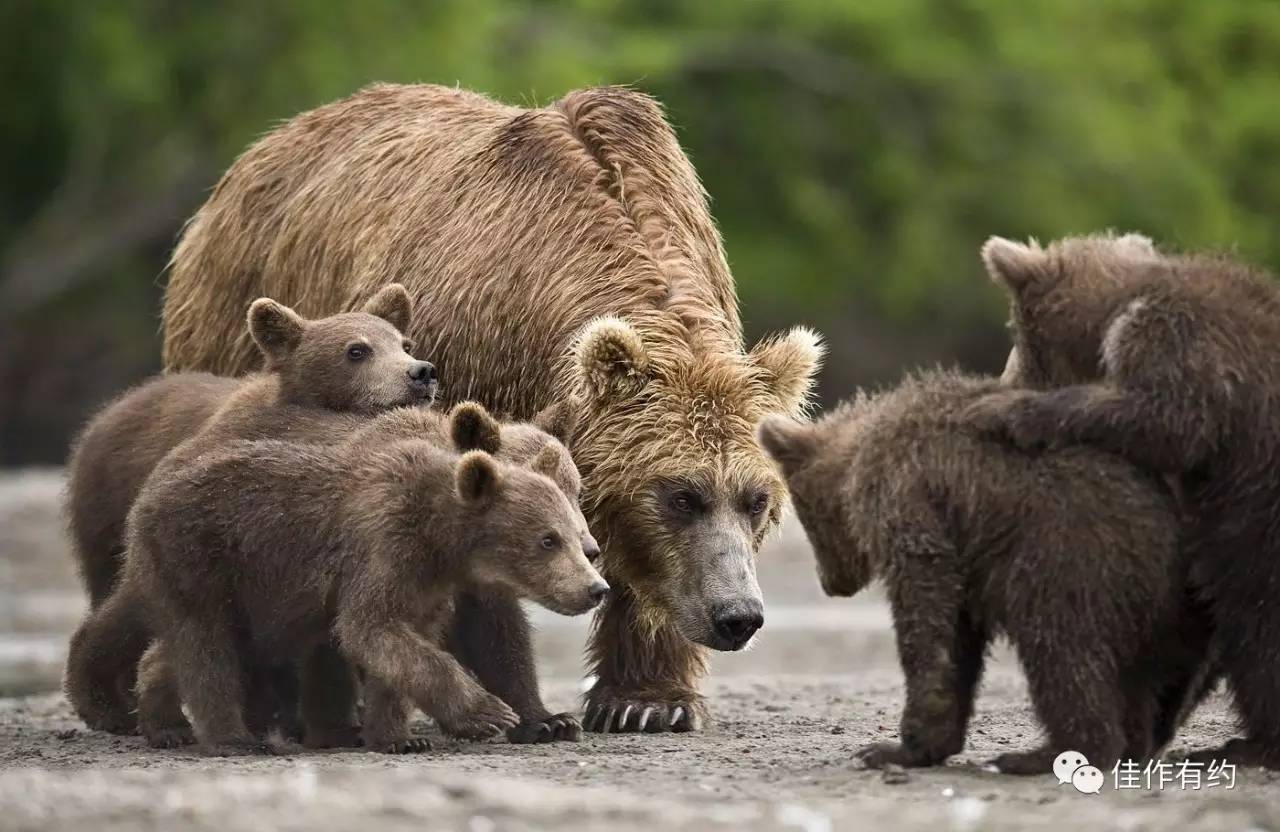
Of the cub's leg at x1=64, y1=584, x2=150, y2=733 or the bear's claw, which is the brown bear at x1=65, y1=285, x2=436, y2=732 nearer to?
the cub's leg at x1=64, y1=584, x2=150, y2=733

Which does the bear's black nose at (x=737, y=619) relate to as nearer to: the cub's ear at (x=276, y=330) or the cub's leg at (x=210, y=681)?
the cub's leg at (x=210, y=681)

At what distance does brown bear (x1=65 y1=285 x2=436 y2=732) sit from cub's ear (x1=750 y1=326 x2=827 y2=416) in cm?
131

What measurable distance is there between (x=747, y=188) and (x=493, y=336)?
26425mm

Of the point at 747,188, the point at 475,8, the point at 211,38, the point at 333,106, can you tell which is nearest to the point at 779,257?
the point at 747,188

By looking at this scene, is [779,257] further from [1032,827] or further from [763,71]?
[1032,827]

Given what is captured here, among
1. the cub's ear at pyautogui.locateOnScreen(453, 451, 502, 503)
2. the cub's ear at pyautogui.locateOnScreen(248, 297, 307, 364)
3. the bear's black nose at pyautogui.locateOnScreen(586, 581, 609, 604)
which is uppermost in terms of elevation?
the cub's ear at pyautogui.locateOnScreen(248, 297, 307, 364)

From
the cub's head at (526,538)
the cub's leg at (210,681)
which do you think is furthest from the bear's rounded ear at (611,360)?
the cub's leg at (210,681)

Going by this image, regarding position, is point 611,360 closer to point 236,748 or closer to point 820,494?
point 820,494

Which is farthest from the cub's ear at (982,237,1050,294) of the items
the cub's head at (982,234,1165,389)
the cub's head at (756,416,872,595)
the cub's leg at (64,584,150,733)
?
the cub's leg at (64,584,150,733)

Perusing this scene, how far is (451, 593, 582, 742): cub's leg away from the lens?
7883 millimetres

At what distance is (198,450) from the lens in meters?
7.84

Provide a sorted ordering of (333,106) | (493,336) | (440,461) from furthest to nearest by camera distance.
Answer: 1. (333,106)
2. (493,336)
3. (440,461)

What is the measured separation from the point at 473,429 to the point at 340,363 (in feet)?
2.65

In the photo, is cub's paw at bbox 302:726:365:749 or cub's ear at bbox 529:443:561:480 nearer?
cub's ear at bbox 529:443:561:480
